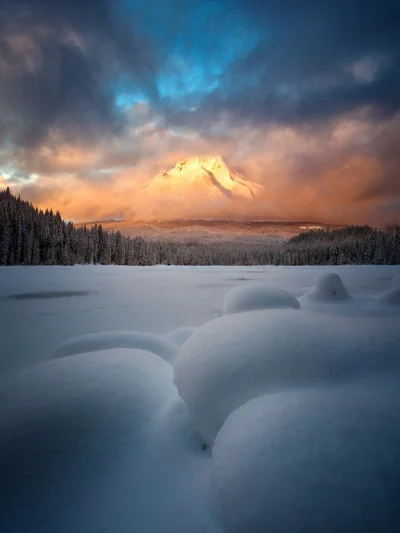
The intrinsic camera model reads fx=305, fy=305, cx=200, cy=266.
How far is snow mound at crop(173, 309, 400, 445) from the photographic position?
251cm

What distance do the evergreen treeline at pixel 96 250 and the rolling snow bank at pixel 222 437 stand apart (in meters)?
50.7

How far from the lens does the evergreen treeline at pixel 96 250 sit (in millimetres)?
50000

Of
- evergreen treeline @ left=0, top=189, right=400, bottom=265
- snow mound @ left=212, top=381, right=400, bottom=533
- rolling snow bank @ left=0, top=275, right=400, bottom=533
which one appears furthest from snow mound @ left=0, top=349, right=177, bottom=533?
evergreen treeline @ left=0, top=189, right=400, bottom=265

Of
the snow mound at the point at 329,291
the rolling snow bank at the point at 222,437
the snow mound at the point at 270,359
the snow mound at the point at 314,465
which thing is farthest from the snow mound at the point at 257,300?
the snow mound at the point at 314,465

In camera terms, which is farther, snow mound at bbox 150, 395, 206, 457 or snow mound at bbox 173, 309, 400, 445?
snow mound at bbox 150, 395, 206, 457

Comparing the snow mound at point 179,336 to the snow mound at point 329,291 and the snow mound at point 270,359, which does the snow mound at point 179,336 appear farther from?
the snow mound at point 329,291

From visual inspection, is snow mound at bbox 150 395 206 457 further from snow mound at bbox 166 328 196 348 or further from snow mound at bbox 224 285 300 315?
snow mound at bbox 166 328 196 348

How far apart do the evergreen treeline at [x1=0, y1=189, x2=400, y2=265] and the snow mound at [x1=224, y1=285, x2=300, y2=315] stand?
4946cm

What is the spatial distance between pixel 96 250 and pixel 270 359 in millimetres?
65303

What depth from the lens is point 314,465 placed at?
5.82 feet

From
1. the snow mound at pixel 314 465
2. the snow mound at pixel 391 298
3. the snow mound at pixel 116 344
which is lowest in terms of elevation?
the snow mound at pixel 116 344

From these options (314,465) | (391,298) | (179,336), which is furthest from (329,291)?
(314,465)

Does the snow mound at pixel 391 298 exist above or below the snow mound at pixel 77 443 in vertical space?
above

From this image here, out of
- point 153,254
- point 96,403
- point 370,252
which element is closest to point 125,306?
point 96,403
